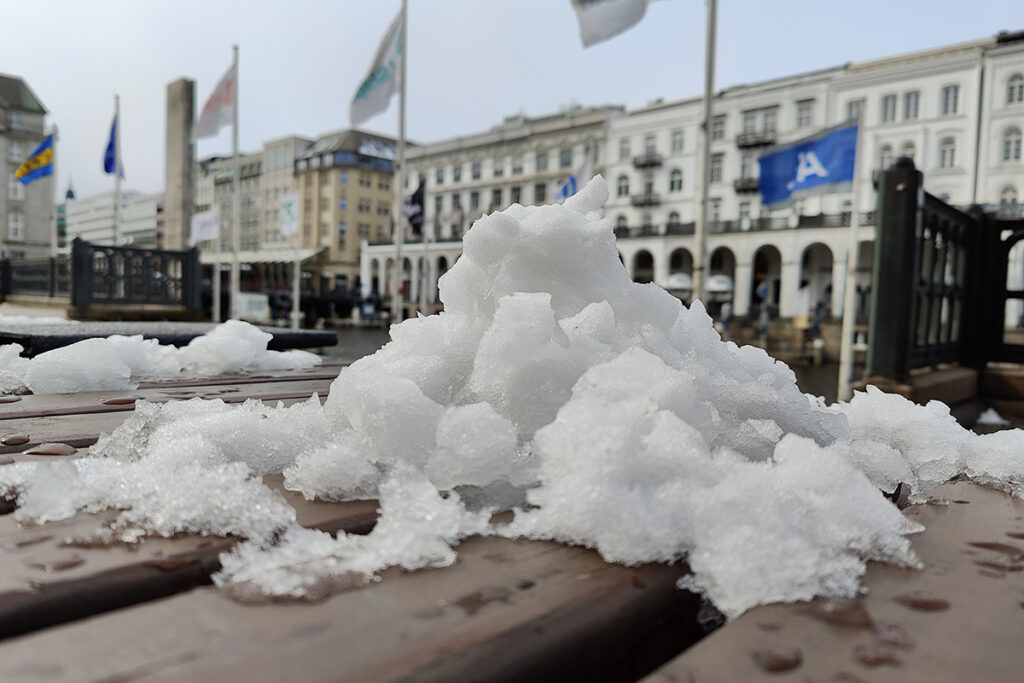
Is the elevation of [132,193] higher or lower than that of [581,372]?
higher

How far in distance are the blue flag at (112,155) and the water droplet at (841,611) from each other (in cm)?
2242

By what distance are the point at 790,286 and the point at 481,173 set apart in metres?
22.5

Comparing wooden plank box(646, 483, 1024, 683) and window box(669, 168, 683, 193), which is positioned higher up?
window box(669, 168, 683, 193)

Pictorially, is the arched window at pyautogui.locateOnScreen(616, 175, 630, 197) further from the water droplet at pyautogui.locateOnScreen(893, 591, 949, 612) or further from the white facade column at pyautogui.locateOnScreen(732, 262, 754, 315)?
the water droplet at pyautogui.locateOnScreen(893, 591, 949, 612)

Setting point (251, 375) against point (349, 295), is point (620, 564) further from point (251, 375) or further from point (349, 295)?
point (349, 295)

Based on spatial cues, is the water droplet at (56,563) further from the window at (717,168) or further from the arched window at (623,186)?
the arched window at (623,186)

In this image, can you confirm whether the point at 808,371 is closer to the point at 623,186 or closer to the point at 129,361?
the point at 129,361

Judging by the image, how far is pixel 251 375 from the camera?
2412 millimetres

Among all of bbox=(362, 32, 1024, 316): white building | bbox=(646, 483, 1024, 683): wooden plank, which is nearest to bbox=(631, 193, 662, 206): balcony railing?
bbox=(362, 32, 1024, 316): white building

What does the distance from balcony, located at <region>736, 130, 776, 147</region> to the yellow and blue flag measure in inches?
1189

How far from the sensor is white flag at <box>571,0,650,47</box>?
1002 centimetres

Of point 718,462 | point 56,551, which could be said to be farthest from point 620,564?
point 56,551

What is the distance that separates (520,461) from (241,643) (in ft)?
1.63

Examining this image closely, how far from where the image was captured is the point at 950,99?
30500 mm
